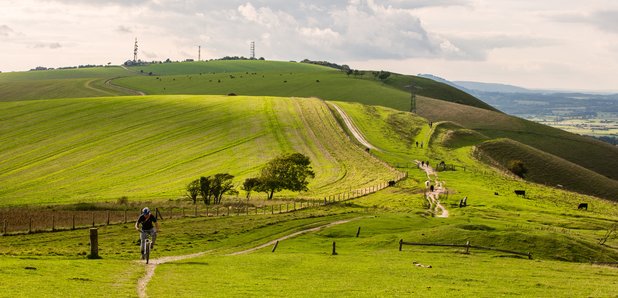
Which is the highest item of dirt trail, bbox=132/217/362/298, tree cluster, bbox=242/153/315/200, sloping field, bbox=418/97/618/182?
sloping field, bbox=418/97/618/182

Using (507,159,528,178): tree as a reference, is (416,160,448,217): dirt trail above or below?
below

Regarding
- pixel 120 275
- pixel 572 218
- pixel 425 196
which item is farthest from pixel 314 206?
pixel 120 275

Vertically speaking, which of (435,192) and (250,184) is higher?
(250,184)

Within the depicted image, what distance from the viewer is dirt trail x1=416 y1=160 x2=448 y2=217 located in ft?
259

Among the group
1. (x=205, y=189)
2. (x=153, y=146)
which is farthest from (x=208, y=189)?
(x=153, y=146)

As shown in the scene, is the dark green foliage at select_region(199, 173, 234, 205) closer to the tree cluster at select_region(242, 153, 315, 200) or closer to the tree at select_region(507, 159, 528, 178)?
the tree cluster at select_region(242, 153, 315, 200)

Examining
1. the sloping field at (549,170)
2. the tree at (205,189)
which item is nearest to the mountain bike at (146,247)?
the tree at (205,189)

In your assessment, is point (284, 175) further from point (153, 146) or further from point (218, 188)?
point (153, 146)

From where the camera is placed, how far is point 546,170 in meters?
140

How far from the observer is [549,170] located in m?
140

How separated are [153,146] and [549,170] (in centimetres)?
8430

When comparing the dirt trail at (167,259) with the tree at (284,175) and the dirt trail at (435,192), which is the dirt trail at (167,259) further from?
the tree at (284,175)

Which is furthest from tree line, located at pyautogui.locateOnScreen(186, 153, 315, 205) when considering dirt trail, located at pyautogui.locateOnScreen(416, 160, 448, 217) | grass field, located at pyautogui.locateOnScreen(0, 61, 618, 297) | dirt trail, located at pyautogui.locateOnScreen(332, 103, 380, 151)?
dirt trail, located at pyautogui.locateOnScreen(332, 103, 380, 151)

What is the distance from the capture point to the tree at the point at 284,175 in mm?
87188
